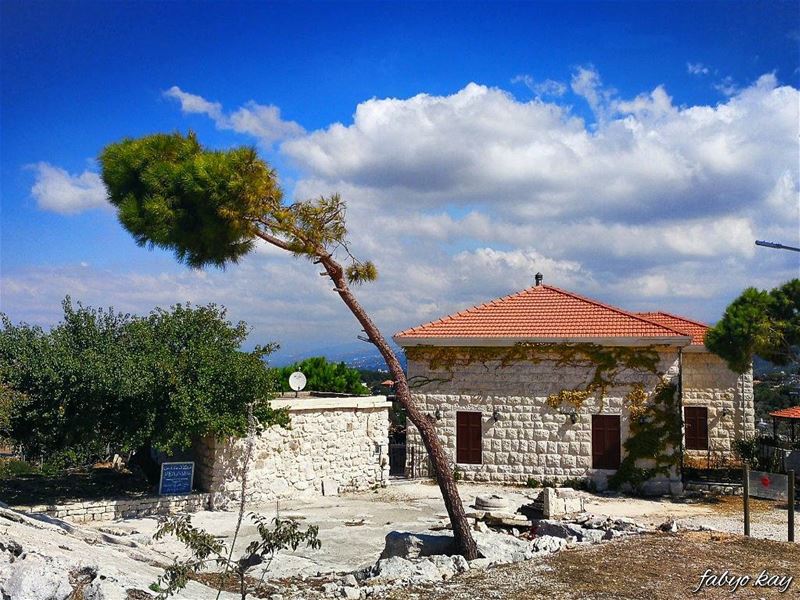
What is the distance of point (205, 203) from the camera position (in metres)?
10.9

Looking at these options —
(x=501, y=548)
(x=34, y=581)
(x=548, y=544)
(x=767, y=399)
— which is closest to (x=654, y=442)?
(x=548, y=544)

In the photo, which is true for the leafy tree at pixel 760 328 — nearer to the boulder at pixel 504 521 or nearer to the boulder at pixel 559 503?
the boulder at pixel 559 503

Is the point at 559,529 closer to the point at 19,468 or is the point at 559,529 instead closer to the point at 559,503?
the point at 559,503

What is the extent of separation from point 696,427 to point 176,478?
14.1 meters

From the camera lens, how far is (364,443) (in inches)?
663

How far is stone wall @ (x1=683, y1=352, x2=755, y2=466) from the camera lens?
1880 centimetres

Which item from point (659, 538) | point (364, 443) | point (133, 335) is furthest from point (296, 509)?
point (659, 538)

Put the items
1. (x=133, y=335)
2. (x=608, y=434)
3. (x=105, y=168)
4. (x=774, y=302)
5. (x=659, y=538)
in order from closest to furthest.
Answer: (x=659, y=538) < (x=105, y=168) < (x=133, y=335) < (x=774, y=302) < (x=608, y=434)

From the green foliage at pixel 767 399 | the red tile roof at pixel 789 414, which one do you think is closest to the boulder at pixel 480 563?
the red tile roof at pixel 789 414

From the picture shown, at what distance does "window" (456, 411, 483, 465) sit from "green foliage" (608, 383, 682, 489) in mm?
3297

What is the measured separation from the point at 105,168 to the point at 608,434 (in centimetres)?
1262

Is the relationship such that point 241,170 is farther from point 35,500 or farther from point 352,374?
point 352,374

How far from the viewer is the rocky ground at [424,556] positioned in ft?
20.9

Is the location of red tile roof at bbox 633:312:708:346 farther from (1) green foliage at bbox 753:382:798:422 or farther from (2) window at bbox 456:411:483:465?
(1) green foliage at bbox 753:382:798:422
